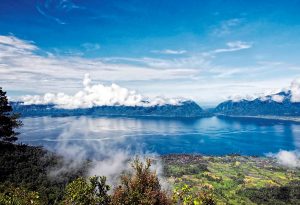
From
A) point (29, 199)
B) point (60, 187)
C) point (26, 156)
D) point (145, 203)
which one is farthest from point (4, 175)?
point (145, 203)

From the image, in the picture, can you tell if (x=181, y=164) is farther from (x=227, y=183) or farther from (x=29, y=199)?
(x=29, y=199)

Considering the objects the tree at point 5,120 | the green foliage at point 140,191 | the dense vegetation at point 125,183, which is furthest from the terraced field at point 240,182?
the green foliage at point 140,191

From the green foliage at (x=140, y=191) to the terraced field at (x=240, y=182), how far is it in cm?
9870

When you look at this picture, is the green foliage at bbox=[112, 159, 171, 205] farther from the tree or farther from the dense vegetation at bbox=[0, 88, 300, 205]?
the tree

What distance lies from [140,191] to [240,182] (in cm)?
15807

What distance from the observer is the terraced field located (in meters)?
138

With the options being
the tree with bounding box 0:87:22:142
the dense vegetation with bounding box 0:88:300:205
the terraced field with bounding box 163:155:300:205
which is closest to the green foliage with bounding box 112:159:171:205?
the dense vegetation with bounding box 0:88:300:205

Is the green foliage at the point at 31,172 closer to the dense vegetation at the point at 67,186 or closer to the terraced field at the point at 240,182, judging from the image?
the dense vegetation at the point at 67,186

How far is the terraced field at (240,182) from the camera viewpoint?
453 feet

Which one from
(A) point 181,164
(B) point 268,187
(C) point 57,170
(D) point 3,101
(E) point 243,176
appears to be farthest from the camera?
(A) point 181,164

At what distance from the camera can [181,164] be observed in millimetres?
198875

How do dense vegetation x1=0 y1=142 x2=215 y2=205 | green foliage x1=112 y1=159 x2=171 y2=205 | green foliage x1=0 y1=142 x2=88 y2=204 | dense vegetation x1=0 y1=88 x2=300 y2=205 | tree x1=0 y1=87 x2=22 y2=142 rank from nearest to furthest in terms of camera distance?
green foliage x1=112 y1=159 x2=171 y2=205 < dense vegetation x1=0 y1=142 x2=215 y2=205 < dense vegetation x1=0 y1=88 x2=300 y2=205 < tree x1=0 y1=87 x2=22 y2=142 < green foliage x1=0 y1=142 x2=88 y2=204

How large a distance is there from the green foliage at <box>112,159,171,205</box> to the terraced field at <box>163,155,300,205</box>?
3886 inches

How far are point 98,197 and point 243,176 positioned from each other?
6633 inches
